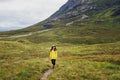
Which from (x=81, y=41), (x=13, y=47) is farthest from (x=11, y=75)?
(x=81, y=41)

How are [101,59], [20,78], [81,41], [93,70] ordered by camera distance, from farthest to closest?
[81,41] < [101,59] < [93,70] < [20,78]

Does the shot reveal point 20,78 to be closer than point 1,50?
Yes

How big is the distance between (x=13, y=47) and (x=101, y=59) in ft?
118

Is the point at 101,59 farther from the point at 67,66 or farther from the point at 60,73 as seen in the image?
the point at 60,73

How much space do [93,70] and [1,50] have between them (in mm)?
37852

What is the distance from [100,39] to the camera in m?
134

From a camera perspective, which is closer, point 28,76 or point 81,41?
point 28,76

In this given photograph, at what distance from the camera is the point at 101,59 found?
48156mm

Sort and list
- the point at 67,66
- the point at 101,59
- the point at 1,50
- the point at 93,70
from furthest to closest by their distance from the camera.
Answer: the point at 1,50 → the point at 101,59 → the point at 67,66 → the point at 93,70

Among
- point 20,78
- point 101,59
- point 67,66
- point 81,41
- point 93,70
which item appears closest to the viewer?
point 20,78

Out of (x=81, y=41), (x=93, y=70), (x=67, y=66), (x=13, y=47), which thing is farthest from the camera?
(x=81, y=41)

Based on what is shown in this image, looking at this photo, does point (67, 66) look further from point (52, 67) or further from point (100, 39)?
point (100, 39)

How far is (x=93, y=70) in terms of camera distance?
1587 inches

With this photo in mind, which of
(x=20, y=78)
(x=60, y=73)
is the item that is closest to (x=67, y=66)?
(x=60, y=73)
